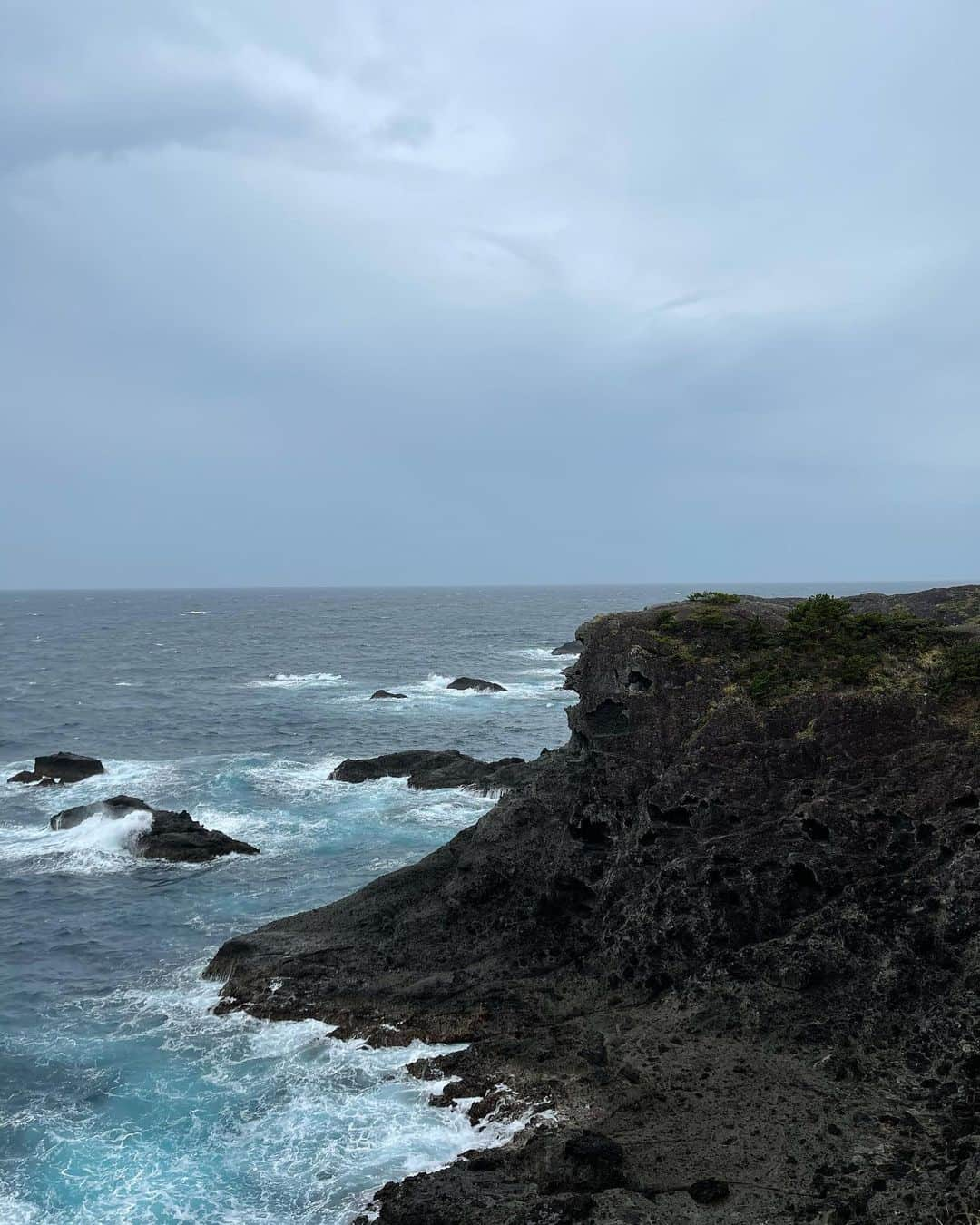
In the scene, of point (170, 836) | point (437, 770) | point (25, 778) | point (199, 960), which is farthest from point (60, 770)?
point (199, 960)

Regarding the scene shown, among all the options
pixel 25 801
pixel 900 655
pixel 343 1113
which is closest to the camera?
pixel 343 1113

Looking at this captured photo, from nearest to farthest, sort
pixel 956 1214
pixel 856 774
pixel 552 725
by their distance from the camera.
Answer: pixel 956 1214 → pixel 856 774 → pixel 552 725

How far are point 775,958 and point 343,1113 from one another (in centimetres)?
930

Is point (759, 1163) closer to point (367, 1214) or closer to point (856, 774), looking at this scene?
point (367, 1214)

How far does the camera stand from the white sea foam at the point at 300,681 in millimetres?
85625

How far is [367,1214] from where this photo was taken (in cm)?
1450

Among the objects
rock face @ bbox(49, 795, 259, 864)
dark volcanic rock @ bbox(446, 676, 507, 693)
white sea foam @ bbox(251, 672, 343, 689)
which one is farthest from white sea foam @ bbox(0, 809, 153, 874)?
white sea foam @ bbox(251, 672, 343, 689)

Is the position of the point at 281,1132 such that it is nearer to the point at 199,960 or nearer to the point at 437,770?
the point at 199,960

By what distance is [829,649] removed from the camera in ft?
80.5

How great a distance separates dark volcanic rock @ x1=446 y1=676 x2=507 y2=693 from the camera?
263ft

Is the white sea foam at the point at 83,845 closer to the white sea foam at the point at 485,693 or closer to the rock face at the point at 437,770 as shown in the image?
the rock face at the point at 437,770

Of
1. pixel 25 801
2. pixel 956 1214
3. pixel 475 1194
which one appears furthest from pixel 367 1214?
pixel 25 801

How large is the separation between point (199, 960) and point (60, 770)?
1097 inches

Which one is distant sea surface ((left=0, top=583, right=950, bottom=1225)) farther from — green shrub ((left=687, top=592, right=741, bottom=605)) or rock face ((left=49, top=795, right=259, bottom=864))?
green shrub ((left=687, top=592, right=741, bottom=605))
